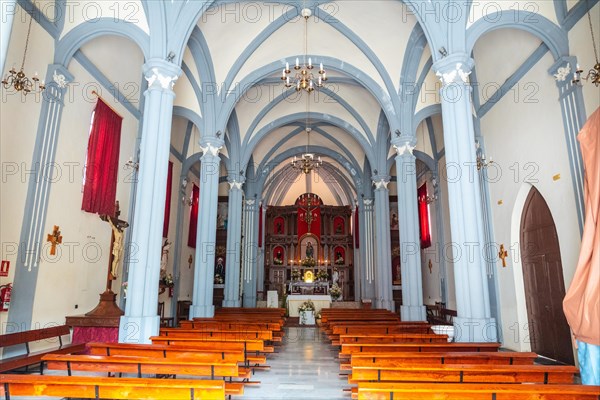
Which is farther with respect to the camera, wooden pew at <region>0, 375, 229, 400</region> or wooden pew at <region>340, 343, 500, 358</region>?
wooden pew at <region>340, 343, 500, 358</region>

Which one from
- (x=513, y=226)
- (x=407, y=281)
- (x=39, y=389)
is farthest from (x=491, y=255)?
(x=39, y=389)

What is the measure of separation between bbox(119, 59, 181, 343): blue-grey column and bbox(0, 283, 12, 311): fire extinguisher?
7.39 ft

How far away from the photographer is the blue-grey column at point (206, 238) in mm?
10141

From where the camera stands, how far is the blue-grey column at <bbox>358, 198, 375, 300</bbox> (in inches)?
671

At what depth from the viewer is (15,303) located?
691 centimetres

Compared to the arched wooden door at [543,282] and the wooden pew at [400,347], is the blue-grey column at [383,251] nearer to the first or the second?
the arched wooden door at [543,282]

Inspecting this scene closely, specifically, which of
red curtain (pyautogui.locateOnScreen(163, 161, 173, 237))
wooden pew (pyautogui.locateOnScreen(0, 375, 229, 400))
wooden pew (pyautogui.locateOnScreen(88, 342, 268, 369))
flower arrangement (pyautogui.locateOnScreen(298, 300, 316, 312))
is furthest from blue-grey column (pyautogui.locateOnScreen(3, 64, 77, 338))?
flower arrangement (pyautogui.locateOnScreen(298, 300, 316, 312))

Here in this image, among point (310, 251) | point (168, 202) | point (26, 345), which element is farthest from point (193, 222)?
point (26, 345)

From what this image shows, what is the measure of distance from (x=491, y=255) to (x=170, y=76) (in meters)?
8.54

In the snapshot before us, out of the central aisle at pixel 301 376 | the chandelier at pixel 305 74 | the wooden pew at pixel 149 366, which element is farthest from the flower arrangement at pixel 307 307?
the wooden pew at pixel 149 366

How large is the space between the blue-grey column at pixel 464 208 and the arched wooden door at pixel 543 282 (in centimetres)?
241

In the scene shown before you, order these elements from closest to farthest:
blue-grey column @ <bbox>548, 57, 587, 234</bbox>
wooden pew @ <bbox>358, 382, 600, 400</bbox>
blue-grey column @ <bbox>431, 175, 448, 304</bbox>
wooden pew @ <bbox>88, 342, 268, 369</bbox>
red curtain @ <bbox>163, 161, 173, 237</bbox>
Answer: wooden pew @ <bbox>358, 382, 600, 400</bbox> → wooden pew @ <bbox>88, 342, 268, 369</bbox> → blue-grey column @ <bbox>548, 57, 587, 234</bbox> → red curtain @ <bbox>163, 161, 173, 237</bbox> → blue-grey column @ <bbox>431, 175, 448, 304</bbox>

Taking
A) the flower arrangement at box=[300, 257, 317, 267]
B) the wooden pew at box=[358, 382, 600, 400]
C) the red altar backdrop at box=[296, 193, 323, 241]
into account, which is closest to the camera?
the wooden pew at box=[358, 382, 600, 400]

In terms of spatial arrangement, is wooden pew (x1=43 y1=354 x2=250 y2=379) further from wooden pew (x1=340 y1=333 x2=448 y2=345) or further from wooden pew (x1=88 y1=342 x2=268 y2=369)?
wooden pew (x1=340 y1=333 x2=448 y2=345)
